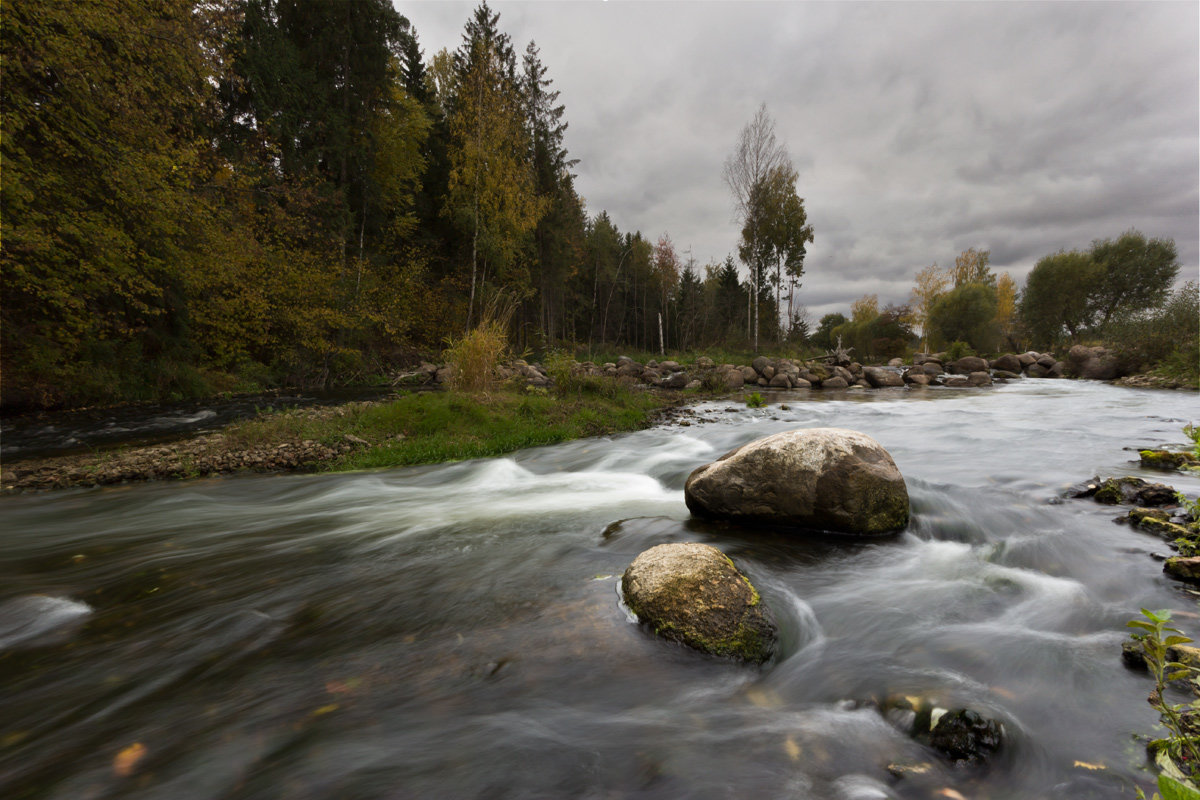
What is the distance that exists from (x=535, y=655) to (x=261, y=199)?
757 inches


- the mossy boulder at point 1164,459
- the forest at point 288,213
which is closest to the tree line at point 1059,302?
the forest at point 288,213

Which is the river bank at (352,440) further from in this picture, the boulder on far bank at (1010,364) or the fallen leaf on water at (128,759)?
the boulder on far bank at (1010,364)

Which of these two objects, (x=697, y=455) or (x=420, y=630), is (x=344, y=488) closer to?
(x=420, y=630)

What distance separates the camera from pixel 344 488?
21.0 feet

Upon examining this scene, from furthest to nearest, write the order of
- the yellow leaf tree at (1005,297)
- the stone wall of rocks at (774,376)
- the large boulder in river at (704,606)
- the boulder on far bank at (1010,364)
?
the yellow leaf tree at (1005,297) < the boulder on far bank at (1010,364) < the stone wall of rocks at (774,376) < the large boulder in river at (704,606)

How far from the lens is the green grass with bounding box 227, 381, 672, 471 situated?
25.9 feet

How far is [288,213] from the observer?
17.0 m

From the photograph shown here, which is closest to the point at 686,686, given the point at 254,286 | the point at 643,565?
the point at 643,565

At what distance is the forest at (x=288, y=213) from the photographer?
8.47 meters

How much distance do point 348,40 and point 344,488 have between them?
21476 millimetres

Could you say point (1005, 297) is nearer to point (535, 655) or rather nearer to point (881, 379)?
point (881, 379)

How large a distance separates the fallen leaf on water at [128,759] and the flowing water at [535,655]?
10 mm

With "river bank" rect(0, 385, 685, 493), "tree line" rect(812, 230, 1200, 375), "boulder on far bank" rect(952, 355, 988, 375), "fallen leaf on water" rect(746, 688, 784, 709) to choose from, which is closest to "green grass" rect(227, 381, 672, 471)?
"river bank" rect(0, 385, 685, 493)

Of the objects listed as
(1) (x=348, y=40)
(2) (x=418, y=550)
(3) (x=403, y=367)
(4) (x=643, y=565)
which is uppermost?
(1) (x=348, y=40)
